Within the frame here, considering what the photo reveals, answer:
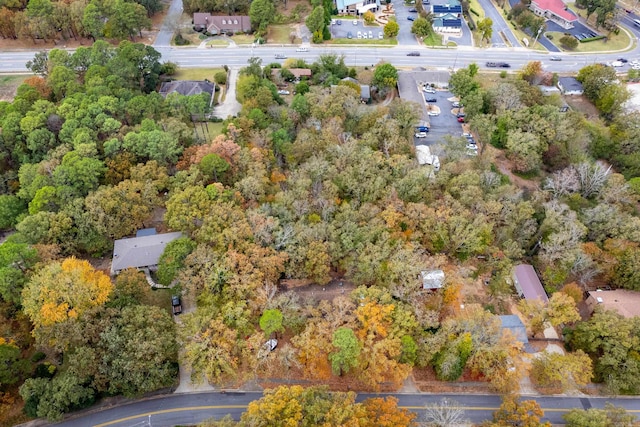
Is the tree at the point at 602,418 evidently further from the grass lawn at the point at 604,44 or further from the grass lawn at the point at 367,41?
the grass lawn at the point at 604,44

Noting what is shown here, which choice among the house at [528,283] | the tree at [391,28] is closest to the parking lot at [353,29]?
the tree at [391,28]

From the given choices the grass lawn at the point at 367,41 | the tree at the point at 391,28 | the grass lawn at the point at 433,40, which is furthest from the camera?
the grass lawn at the point at 433,40

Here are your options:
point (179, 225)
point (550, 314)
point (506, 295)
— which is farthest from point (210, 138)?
point (550, 314)

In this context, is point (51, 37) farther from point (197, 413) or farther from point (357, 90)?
point (197, 413)

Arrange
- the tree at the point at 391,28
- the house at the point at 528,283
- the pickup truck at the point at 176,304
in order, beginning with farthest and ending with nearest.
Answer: the tree at the point at 391,28 → the house at the point at 528,283 → the pickup truck at the point at 176,304

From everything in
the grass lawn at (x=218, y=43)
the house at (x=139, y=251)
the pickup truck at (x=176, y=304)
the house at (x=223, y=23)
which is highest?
the house at (x=223, y=23)
